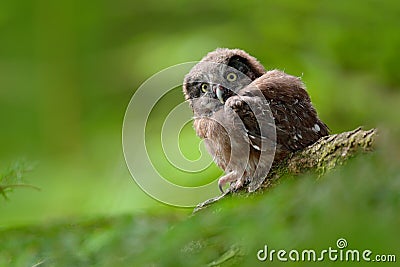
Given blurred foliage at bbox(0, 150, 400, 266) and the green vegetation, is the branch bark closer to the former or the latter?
the green vegetation

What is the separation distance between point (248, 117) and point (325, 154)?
1.73 feet

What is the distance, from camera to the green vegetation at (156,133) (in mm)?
798

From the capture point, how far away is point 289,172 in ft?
4.79

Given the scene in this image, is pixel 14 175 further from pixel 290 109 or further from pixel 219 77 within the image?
pixel 219 77

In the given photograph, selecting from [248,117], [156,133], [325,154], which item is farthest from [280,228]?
[156,133]

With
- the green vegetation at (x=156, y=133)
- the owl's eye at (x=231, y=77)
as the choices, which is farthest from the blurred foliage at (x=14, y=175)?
the owl's eye at (x=231, y=77)

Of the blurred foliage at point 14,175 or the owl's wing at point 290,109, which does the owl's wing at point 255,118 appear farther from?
the blurred foliage at point 14,175

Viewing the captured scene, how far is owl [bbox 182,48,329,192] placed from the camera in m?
1.72

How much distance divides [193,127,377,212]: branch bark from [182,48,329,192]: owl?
6 centimetres

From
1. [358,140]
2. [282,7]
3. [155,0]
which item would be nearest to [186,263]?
[358,140]

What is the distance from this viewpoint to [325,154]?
4.29 feet

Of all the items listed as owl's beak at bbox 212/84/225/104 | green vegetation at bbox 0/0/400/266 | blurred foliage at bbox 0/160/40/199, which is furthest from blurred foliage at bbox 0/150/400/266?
owl's beak at bbox 212/84/225/104

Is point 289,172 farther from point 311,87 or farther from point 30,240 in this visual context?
point 311,87

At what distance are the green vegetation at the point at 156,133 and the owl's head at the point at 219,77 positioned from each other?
13.7 inches
